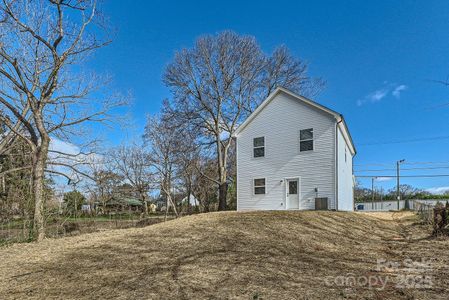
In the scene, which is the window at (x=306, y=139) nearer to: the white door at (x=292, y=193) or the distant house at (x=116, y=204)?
the white door at (x=292, y=193)

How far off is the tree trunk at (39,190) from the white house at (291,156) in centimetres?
938

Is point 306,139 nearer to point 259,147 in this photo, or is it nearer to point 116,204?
point 259,147

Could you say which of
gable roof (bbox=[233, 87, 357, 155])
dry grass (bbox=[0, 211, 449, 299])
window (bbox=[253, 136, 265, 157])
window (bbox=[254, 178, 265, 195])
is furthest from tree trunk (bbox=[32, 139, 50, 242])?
gable roof (bbox=[233, 87, 357, 155])

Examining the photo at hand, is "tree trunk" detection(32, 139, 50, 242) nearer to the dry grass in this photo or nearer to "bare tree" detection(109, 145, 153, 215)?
the dry grass

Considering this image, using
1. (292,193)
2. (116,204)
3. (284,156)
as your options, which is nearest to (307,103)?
(284,156)

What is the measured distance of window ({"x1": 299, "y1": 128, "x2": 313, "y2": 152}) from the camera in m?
13.5

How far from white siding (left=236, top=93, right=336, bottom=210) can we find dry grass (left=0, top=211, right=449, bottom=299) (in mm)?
5402

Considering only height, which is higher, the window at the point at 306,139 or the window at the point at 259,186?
the window at the point at 306,139

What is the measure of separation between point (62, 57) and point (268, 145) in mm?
9579

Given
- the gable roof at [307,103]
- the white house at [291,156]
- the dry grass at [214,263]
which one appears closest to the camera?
the dry grass at [214,263]

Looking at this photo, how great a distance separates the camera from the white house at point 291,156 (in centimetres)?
1301

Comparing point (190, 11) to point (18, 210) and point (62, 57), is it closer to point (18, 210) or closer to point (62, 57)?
point (62, 57)

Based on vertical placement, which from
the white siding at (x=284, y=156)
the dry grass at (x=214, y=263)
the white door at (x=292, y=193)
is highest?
the white siding at (x=284, y=156)

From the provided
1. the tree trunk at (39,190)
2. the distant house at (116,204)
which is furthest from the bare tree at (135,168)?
the tree trunk at (39,190)
